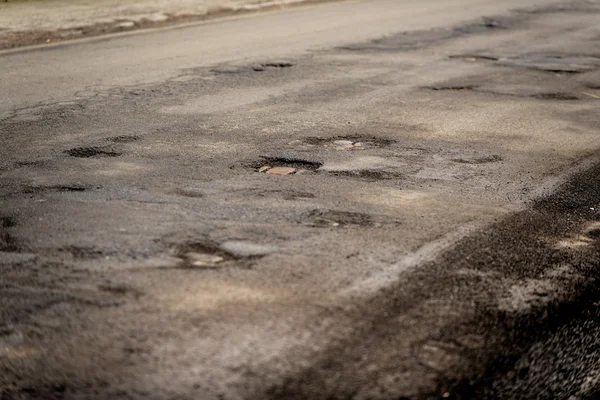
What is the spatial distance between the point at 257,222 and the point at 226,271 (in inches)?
31.9

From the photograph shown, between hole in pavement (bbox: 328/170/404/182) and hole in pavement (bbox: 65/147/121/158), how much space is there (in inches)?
70.0

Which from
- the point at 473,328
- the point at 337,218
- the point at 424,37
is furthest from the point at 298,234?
the point at 424,37

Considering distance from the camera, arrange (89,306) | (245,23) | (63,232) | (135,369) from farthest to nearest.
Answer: (245,23), (63,232), (89,306), (135,369)

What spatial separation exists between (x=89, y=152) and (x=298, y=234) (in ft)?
8.56

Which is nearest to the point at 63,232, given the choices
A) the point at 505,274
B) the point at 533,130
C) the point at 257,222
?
the point at 257,222

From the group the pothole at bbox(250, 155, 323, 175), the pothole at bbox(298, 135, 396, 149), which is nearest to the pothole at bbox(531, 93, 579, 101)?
the pothole at bbox(298, 135, 396, 149)

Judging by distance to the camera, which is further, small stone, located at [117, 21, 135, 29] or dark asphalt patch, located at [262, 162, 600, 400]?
small stone, located at [117, 21, 135, 29]

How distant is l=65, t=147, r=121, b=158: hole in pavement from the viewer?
7.07 m

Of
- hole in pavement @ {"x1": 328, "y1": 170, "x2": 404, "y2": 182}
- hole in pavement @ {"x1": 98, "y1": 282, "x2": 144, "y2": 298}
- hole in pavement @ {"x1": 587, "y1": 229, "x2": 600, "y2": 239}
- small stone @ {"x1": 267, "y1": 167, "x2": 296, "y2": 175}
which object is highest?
hole in pavement @ {"x1": 98, "y1": 282, "x2": 144, "y2": 298}

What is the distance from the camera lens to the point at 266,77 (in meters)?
10.5

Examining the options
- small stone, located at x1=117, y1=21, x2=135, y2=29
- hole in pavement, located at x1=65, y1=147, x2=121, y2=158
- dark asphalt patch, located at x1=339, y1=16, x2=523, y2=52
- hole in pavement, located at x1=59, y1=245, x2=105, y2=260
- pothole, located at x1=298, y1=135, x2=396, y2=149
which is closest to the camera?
hole in pavement, located at x1=59, y1=245, x2=105, y2=260

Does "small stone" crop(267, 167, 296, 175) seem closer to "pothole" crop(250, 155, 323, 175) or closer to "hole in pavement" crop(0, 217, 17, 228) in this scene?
"pothole" crop(250, 155, 323, 175)

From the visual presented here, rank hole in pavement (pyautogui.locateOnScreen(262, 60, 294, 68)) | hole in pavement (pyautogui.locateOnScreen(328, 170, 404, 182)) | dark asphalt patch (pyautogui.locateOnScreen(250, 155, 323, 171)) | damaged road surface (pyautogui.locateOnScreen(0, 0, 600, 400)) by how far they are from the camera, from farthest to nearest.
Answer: hole in pavement (pyautogui.locateOnScreen(262, 60, 294, 68)) < dark asphalt patch (pyautogui.locateOnScreen(250, 155, 323, 171)) < hole in pavement (pyautogui.locateOnScreen(328, 170, 404, 182)) < damaged road surface (pyautogui.locateOnScreen(0, 0, 600, 400))

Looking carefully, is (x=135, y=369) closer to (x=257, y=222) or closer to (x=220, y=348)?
(x=220, y=348)
